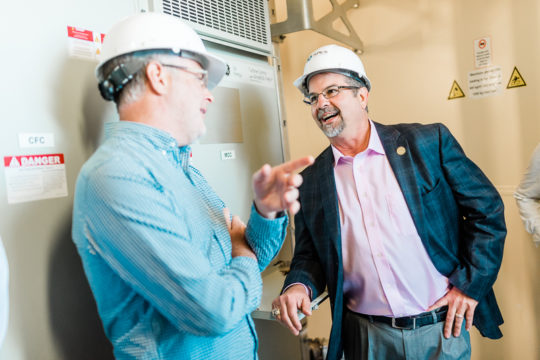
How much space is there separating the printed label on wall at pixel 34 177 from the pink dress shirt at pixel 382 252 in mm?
969

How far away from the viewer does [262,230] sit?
0.94 meters

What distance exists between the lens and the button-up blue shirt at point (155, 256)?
0.72 m

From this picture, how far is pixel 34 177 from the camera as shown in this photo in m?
0.91

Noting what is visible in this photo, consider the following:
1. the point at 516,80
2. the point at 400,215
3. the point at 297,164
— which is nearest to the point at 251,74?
the point at 400,215

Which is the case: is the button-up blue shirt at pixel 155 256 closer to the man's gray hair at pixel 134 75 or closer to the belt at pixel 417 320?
the man's gray hair at pixel 134 75

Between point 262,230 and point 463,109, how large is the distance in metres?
1.72

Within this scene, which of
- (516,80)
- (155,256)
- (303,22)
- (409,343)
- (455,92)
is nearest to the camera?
(155,256)

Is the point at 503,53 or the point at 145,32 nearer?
the point at 145,32

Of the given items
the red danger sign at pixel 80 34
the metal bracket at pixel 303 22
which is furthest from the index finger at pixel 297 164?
the metal bracket at pixel 303 22

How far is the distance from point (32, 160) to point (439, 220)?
1.29m

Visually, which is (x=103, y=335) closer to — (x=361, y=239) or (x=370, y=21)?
(x=361, y=239)

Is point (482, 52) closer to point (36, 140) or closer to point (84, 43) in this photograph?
point (84, 43)

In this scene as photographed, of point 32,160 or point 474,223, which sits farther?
point 474,223

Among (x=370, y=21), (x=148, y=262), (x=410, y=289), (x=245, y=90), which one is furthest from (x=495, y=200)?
(x=370, y=21)
